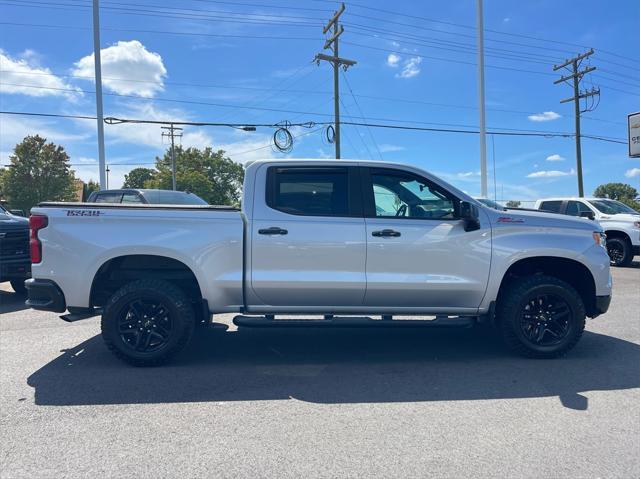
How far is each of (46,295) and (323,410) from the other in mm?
2939

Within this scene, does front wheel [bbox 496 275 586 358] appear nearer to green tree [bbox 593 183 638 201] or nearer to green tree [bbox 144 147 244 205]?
green tree [bbox 144 147 244 205]

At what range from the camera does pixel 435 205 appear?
16.4 feet

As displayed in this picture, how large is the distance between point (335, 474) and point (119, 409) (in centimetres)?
193

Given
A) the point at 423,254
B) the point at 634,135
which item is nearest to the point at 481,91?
the point at 634,135

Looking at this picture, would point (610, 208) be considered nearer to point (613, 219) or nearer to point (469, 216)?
point (613, 219)

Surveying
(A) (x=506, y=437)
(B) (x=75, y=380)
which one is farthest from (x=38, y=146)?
(A) (x=506, y=437)

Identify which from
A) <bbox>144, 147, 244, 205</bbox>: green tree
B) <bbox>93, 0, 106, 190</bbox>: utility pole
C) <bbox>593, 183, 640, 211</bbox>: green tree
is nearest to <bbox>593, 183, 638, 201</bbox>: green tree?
<bbox>593, 183, 640, 211</bbox>: green tree

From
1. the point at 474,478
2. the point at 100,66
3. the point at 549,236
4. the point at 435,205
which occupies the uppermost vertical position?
the point at 100,66

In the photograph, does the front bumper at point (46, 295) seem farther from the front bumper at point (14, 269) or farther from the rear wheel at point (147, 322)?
the front bumper at point (14, 269)

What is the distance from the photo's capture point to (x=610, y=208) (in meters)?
13.4

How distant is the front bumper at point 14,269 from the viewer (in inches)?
319

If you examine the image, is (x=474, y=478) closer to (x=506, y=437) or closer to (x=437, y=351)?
(x=506, y=437)

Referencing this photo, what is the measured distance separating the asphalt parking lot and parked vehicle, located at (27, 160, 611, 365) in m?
0.47

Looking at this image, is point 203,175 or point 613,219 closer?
point 613,219
